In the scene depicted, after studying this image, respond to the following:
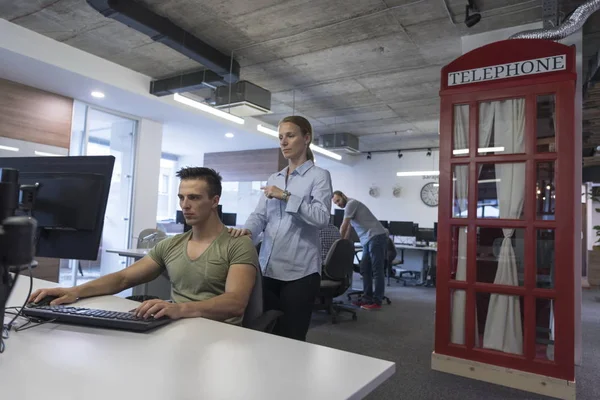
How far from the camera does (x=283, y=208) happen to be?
6.41ft

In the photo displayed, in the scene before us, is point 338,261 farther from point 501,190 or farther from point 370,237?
point 501,190

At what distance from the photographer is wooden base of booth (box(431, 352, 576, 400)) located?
259 centimetres

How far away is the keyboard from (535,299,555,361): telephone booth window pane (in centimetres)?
255

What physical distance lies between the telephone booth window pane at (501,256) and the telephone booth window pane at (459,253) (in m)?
0.10

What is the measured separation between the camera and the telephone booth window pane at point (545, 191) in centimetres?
266

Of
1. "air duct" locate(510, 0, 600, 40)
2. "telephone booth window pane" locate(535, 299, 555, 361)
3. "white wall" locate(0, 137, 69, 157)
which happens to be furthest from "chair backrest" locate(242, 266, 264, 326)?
"white wall" locate(0, 137, 69, 157)

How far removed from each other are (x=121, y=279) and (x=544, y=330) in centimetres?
269

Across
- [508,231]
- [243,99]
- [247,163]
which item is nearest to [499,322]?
[508,231]

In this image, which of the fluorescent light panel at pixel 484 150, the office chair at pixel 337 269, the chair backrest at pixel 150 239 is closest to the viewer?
the fluorescent light panel at pixel 484 150

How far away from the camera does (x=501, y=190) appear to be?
2865 mm

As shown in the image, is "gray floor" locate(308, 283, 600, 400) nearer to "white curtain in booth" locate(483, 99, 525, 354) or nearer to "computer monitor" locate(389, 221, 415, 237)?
"white curtain in booth" locate(483, 99, 525, 354)

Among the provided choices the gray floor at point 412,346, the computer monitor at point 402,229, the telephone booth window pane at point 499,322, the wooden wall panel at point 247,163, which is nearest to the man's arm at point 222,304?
the gray floor at point 412,346

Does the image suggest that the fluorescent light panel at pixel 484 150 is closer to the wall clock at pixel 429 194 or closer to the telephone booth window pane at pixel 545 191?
the telephone booth window pane at pixel 545 191

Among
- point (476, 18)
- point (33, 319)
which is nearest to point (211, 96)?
point (476, 18)
